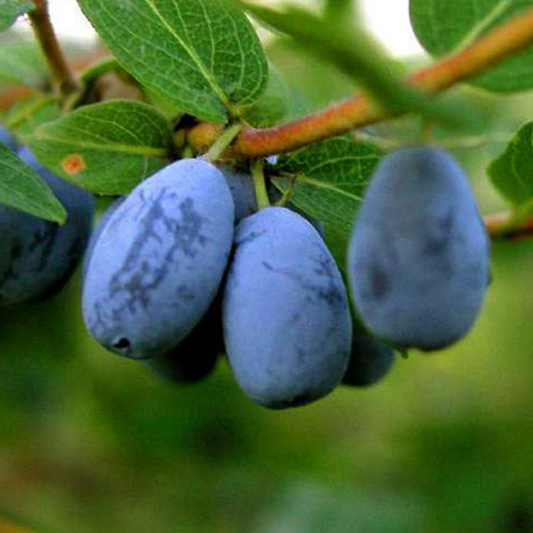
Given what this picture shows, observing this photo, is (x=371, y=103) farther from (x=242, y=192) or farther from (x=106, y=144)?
(x=106, y=144)

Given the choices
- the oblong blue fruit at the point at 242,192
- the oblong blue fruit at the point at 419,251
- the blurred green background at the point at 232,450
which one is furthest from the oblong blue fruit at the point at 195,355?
the blurred green background at the point at 232,450

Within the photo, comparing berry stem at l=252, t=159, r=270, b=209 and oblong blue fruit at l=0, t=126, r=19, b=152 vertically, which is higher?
oblong blue fruit at l=0, t=126, r=19, b=152

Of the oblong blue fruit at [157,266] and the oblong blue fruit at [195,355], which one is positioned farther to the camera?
the oblong blue fruit at [195,355]

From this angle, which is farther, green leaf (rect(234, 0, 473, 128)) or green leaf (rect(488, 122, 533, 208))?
green leaf (rect(488, 122, 533, 208))

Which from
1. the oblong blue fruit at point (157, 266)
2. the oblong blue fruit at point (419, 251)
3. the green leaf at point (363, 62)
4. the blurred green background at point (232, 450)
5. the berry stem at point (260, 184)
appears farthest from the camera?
the blurred green background at point (232, 450)

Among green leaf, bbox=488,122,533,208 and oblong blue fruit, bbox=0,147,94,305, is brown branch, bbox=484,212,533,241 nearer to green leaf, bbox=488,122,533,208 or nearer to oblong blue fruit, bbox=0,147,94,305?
green leaf, bbox=488,122,533,208

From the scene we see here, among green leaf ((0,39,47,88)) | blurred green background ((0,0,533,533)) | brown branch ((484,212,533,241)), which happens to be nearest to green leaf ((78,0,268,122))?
brown branch ((484,212,533,241))

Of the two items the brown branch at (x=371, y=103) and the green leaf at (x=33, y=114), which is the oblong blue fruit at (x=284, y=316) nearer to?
the brown branch at (x=371, y=103)

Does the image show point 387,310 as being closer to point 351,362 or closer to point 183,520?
point 351,362
